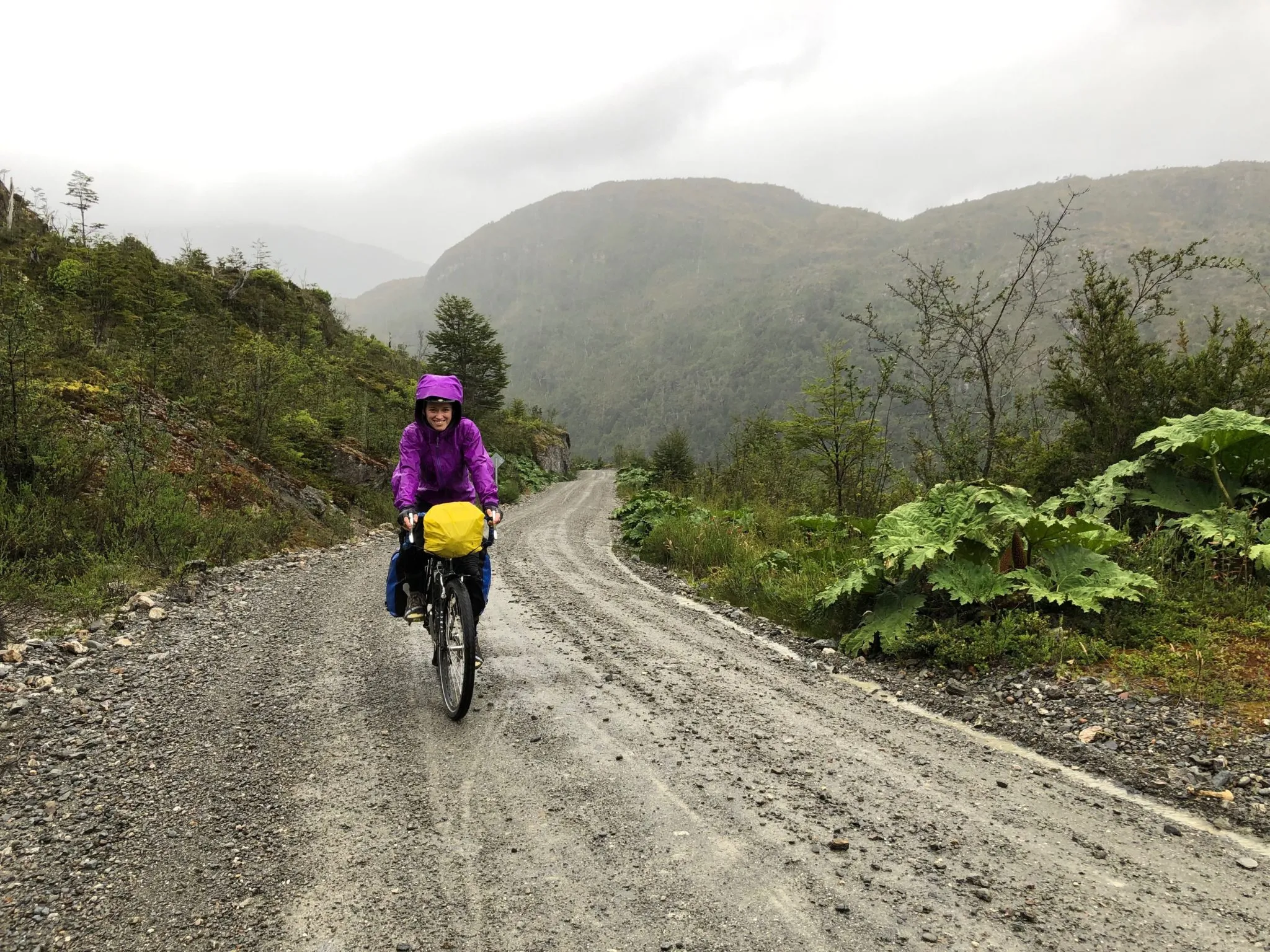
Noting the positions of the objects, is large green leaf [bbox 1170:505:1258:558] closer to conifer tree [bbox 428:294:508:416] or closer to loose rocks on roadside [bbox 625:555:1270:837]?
loose rocks on roadside [bbox 625:555:1270:837]

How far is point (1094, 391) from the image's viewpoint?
8523 mm

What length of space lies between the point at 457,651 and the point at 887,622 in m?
3.53

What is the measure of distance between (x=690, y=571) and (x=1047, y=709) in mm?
6087

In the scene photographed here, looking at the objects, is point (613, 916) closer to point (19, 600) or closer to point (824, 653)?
point (824, 653)

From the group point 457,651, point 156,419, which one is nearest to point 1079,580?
point 457,651

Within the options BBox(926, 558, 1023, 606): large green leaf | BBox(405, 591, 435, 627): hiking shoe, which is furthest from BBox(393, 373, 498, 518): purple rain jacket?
BBox(926, 558, 1023, 606): large green leaf

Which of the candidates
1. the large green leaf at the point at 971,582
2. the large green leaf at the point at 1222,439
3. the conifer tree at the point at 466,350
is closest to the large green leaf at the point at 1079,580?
the large green leaf at the point at 971,582

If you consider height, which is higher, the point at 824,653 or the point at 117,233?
the point at 117,233

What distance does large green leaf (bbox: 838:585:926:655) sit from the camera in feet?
16.7

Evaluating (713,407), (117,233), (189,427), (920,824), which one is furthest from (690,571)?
(713,407)

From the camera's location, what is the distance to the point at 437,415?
15.1 ft

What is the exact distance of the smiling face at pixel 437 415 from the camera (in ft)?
15.0

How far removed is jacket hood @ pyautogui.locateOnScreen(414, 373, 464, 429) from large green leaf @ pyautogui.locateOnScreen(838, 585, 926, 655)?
3.83 metres

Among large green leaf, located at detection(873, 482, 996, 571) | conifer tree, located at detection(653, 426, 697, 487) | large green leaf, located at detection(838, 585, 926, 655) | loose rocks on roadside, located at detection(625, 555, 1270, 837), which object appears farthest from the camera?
conifer tree, located at detection(653, 426, 697, 487)
